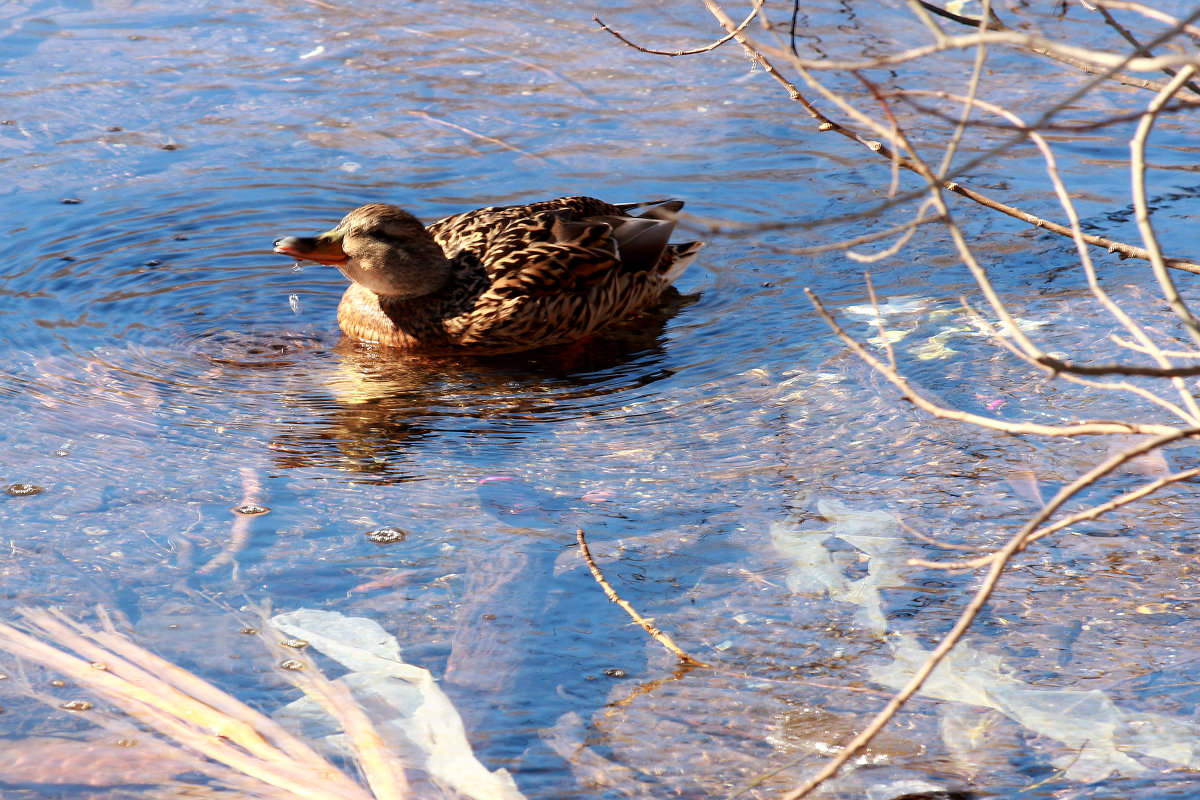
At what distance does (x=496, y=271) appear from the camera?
669 cm

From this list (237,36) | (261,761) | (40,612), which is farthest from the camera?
(237,36)

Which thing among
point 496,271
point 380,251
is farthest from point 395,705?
point 496,271

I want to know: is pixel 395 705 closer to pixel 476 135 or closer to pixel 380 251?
pixel 380 251

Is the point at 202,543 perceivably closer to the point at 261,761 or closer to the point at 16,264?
the point at 261,761

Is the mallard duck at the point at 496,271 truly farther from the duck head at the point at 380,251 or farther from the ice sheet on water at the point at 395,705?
the ice sheet on water at the point at 395,705

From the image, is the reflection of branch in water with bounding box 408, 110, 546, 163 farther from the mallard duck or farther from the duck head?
the duck head

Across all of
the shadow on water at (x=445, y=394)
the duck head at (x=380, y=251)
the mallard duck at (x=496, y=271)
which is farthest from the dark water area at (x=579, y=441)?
the duck head at (x=380, y=251)

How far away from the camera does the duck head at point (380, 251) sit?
6340 millimetres

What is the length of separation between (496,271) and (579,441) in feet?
6.23

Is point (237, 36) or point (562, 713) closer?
point (562, 713)

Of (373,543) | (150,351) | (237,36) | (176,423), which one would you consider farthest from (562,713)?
(237,36)

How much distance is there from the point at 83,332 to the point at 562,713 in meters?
3.69

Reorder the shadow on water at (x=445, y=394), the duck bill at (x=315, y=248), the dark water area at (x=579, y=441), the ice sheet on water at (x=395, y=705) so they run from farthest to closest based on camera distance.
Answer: the duck bill at (x=315, y=248) → the shadow on water at (x=445, y=394) → the dark water area at (x=579, y=441) → the ice sheet on water at (x=395, y=705)

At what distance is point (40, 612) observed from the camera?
366 centimetres
